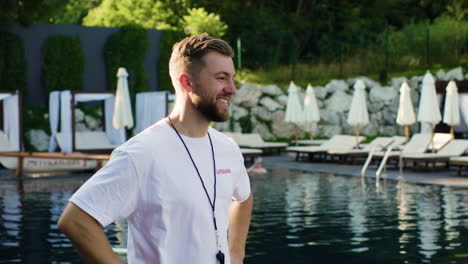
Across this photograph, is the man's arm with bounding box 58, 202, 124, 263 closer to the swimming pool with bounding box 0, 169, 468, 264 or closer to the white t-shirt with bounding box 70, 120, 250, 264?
the white t-shirt with bounding box 70, 120, 250, 264

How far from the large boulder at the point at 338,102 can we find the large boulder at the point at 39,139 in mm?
11159

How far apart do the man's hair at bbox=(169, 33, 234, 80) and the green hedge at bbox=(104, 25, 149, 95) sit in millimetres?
23737

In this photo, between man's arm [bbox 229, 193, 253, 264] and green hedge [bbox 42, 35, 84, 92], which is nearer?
man's arm [bbox 229, 193, 253, 264]

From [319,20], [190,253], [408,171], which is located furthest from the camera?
[319,20]

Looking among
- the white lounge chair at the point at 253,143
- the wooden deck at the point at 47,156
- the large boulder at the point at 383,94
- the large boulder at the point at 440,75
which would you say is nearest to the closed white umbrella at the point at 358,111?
the white lounge chair at the point at 253,143

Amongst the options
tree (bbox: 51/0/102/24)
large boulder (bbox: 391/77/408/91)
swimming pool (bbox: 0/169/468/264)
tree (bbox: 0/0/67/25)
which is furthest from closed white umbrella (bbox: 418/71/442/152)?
tree (bbox: 51/0/102/24)

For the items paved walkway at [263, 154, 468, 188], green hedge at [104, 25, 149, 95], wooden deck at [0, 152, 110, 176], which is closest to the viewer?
paved walkway at [263, 154, 468, 188]

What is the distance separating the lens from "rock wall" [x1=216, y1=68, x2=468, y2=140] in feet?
90.4

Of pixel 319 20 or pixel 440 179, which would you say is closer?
pixel 440 179

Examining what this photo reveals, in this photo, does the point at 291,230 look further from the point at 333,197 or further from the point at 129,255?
the point at 129,255

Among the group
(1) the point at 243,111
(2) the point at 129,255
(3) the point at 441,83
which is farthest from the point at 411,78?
(2) the point at 129,255

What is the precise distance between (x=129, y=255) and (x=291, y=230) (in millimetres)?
7171

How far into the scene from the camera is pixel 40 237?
8891 mm

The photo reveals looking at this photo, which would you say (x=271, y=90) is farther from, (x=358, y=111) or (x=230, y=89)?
(x=230, y=89)
